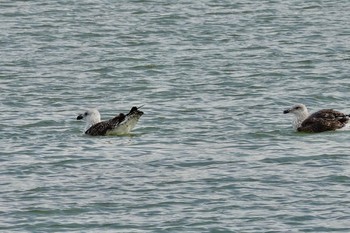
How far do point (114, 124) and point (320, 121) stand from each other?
11.3 feet

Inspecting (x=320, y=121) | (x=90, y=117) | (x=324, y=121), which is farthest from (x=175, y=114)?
(x=324, y=121)

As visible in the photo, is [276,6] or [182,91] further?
[276,6]

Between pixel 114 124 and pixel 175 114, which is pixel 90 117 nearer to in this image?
pixel 114 124

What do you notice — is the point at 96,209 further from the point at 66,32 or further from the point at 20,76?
the point at 66,32

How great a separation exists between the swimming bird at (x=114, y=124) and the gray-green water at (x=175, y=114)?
0.22m

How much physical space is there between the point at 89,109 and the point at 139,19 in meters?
15.5

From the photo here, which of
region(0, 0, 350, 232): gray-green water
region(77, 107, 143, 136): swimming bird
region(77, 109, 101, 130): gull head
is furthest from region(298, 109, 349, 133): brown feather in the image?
region(77, 109, 101, 130): gull head

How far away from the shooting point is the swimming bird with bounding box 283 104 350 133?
24844mm

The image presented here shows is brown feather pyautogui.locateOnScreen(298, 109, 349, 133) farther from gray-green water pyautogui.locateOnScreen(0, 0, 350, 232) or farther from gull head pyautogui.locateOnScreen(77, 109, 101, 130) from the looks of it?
→ gull head pyautogui.locateOnScreen(77, 109, 101, 130)

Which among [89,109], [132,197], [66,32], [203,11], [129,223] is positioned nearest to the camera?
[129,223]

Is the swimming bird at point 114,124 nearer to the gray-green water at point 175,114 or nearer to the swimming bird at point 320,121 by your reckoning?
the gray-green water at point 175,114

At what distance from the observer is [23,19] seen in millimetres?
41469

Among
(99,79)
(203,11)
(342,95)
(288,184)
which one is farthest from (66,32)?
(288,184)

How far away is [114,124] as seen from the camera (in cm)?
2508
